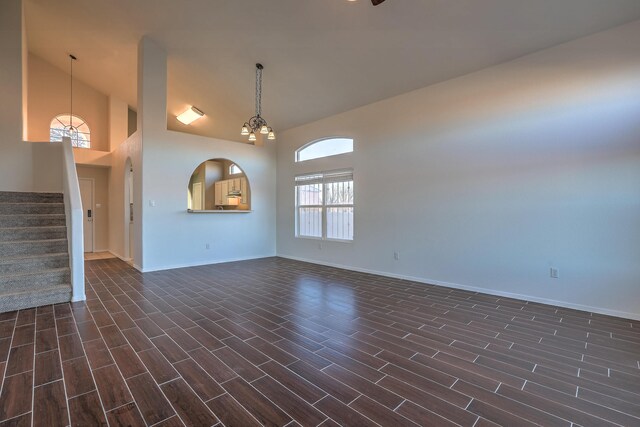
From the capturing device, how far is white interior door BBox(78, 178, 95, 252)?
7.66m

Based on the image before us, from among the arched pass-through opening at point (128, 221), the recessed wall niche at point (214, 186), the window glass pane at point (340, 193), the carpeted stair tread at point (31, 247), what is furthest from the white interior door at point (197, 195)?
the carpeted stair tread at point (31, 247)

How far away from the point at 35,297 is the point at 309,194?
4.68 meters

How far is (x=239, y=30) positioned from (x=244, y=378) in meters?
4.74

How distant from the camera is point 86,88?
799cm

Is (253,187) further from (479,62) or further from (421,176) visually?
(479,62)

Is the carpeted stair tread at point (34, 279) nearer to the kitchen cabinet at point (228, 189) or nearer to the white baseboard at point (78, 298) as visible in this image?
the white baseboard at point (78, 298)

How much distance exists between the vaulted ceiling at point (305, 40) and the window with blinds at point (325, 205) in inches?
53.1

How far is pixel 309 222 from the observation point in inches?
263

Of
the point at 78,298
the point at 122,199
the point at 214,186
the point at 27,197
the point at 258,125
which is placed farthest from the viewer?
the point at 214,186

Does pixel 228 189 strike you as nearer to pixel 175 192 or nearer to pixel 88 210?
pixel 88 210

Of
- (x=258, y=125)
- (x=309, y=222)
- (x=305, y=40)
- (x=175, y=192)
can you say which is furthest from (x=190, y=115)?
(x=305, y=40)

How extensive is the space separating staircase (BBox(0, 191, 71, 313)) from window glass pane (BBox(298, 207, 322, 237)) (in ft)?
13.7

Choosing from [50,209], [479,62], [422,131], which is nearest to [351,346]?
[422,131]

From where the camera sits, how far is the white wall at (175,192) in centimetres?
524
